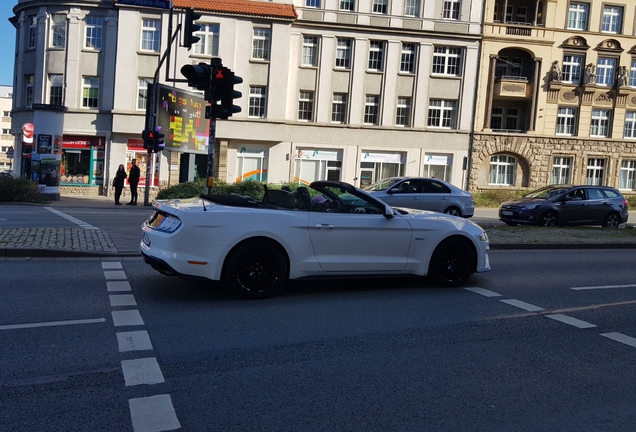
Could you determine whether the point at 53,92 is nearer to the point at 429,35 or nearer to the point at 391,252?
the point at 429,35

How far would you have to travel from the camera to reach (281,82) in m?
37.6

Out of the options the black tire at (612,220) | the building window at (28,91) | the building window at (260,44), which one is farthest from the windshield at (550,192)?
the building window at (28,91)

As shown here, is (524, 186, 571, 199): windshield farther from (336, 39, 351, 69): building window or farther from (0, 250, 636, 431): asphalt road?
(336, 39, 351, 69): building window

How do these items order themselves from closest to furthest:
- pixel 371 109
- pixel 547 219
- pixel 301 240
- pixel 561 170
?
pixel 301 240 → pixel 547 219 → pixel 371 109 → pixel 561 170

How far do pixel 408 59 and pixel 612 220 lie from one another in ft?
66.7

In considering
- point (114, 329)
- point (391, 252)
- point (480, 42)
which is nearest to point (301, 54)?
→ point (480, 42)

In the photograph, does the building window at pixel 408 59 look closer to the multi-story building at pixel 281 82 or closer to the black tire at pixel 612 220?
the multi-story building at pixel 281 82

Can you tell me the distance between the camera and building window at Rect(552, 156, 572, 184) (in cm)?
4219

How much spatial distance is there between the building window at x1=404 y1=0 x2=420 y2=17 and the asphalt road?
107 feet

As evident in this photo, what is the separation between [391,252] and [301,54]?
3141 cm

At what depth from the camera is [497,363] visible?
5.76 meters

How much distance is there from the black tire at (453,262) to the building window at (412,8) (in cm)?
3235

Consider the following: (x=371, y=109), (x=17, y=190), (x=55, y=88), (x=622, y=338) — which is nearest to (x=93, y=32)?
(x=55, y=88)

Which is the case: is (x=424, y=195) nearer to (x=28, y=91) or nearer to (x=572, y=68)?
(x=572, y=68)
